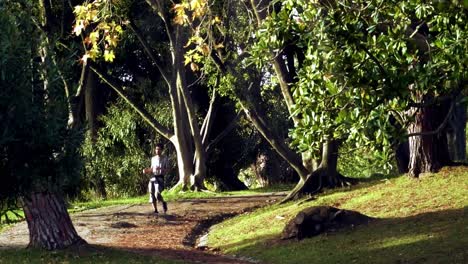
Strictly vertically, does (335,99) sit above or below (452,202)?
above

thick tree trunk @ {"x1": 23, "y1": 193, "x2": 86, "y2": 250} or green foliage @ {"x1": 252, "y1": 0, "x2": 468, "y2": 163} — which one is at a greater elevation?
green foliage @ {"x1": 252, "y1": 0, "x2": 468, "y2": 163}

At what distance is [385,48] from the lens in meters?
9.48

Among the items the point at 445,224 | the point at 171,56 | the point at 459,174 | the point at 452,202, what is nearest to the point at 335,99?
the point at 445,224

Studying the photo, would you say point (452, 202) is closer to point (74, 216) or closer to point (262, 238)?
point (262, 238)

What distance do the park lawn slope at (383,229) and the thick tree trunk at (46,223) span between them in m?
3.41

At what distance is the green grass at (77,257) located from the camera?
1359 cm

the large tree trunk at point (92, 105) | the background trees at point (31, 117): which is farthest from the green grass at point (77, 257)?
the large tree trunk at point (92, 105)

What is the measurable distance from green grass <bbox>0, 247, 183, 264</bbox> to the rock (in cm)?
271

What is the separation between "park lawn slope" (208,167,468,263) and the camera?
13.0 m

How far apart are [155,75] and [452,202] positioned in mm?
15963

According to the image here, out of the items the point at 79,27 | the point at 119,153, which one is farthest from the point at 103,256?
the point at 119,153

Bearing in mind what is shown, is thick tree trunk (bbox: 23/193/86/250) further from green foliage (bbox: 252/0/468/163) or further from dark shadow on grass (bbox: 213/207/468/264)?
green foliage (bbox: 252/0/468/163)

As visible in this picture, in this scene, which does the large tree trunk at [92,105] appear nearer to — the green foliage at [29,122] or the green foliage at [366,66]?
the green foliage at [29,122]

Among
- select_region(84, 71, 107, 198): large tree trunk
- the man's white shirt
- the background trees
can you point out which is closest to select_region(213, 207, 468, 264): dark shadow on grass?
the man's white shirt
